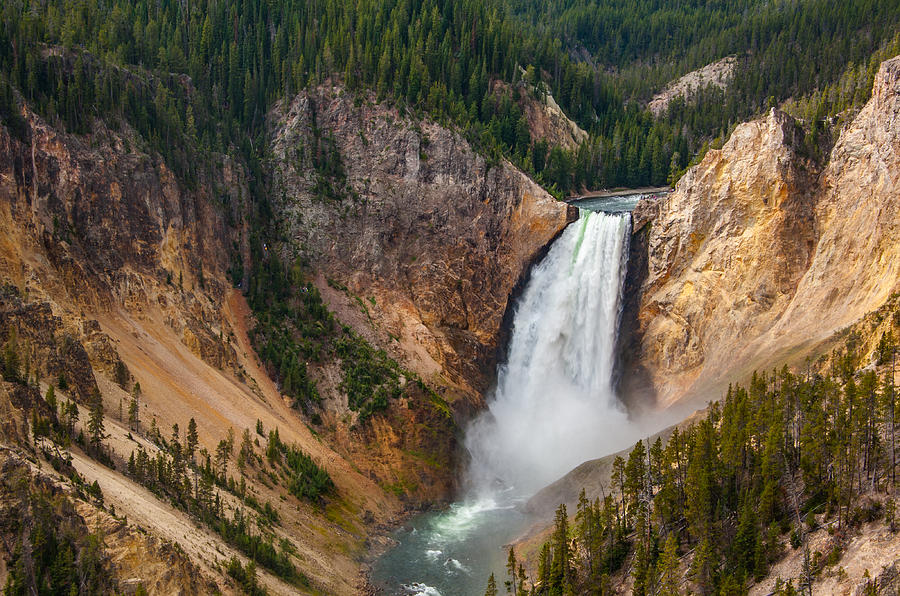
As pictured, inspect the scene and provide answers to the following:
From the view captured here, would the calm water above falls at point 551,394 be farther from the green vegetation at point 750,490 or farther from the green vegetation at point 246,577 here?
the green vegetation at point 246,577

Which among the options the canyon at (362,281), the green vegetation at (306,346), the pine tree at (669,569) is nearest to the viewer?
the pine tree at (669,569)

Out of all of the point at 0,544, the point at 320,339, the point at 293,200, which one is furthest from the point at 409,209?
the point at 0,544

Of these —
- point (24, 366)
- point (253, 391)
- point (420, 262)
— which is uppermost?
point (24, 366)

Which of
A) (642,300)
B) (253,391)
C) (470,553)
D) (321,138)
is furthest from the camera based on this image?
(321,138)

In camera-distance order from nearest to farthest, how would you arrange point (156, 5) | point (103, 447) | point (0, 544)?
point (0, 544) < point (103, 447) < point (156, 5)

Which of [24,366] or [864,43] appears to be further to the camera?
[864,43]

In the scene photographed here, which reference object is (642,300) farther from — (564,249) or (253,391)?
(253,391)

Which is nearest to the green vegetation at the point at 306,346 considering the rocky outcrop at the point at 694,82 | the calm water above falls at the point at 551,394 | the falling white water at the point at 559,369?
the falling white water at the point at 559,369
